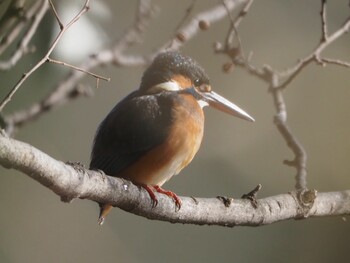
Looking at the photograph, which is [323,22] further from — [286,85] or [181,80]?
[181,80]

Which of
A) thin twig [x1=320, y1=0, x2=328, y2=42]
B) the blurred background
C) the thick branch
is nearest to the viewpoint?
the thick branch

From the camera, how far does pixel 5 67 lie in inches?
34.7

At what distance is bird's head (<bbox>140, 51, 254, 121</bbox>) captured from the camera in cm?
94

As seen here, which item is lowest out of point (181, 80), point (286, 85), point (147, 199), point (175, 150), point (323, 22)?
point (147, 199)

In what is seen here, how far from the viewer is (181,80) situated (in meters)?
0.96

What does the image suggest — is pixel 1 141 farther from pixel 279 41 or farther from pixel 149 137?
pixel 279 41

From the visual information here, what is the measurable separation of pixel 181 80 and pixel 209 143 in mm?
136

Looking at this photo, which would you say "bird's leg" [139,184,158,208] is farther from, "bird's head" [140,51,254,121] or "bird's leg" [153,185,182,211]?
"bird's head" [140,51,254,121]

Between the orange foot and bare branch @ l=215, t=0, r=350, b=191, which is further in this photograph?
bare branch @ l=215, t=0, r=350, b=191

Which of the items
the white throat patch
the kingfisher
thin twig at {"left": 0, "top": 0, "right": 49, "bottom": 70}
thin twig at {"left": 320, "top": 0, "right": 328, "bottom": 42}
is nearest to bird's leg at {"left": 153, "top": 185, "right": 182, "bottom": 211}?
the kingfisher

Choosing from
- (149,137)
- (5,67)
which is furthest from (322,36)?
(5,67)

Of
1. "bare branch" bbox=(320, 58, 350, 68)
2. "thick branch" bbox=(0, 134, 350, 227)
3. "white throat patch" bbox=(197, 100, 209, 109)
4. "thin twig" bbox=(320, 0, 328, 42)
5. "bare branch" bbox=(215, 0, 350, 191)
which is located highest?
"thin twig" bbox=(320, 0, 328, 42)

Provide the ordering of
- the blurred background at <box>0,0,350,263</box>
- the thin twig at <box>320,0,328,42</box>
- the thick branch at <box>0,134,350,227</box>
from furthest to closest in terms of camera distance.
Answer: the thin twig at <box>320,0,328,42</box> → the blurred background at <box>0,0,350,263</box> → the thick branch at <box>0,134,350,227</box>

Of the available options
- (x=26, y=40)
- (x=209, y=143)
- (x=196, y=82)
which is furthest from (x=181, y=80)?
(x=26, y=40)
